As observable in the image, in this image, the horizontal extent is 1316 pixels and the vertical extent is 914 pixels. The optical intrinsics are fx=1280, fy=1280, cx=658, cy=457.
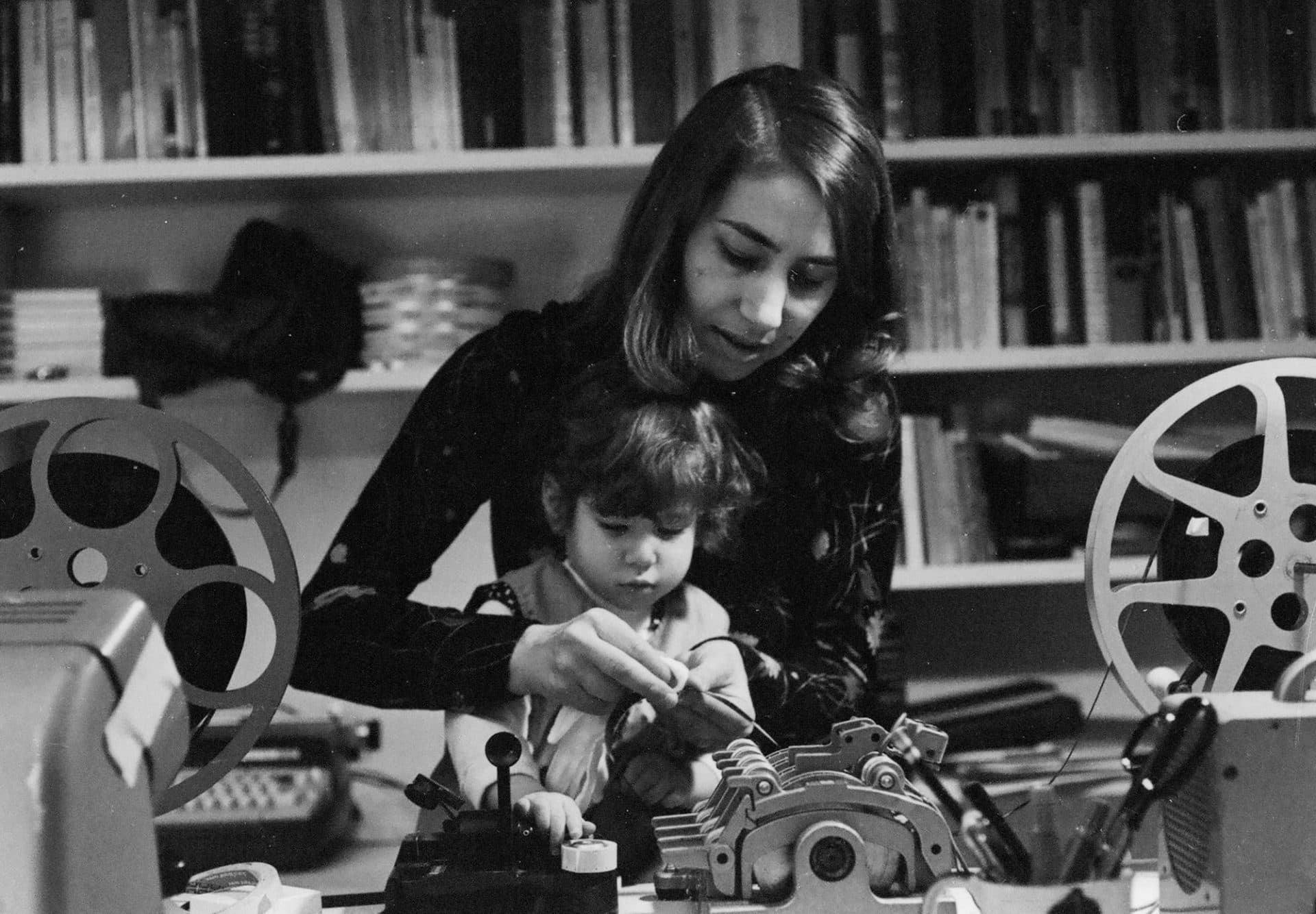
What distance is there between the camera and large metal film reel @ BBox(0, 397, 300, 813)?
3.26 feet

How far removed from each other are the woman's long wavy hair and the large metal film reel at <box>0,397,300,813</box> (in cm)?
45

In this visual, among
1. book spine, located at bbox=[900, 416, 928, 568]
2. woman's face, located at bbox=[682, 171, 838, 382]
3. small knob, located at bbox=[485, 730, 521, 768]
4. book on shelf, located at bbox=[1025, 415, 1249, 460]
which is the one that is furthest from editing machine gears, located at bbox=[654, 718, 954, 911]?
book spine, located at bbox=[900, 416, 928, 568]

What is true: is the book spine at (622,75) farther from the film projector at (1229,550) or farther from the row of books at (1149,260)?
the film projector at (1229,550)

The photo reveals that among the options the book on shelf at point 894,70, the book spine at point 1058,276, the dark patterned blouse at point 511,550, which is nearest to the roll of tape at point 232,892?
the dark patterned blouse at point 511,550

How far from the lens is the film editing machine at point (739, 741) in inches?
27.9

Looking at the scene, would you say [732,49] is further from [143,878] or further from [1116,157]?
[143,878]

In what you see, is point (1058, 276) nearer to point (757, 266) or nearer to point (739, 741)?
point (757, 266)

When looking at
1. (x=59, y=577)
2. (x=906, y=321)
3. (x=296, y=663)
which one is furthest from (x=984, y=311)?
(x=59, y=577)

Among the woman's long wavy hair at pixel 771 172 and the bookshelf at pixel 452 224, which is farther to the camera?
the bookshelf at pixel 452 224

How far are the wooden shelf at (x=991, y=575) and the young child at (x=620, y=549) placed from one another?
39cm

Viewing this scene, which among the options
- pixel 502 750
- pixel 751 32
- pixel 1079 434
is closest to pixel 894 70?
pixel 751 32

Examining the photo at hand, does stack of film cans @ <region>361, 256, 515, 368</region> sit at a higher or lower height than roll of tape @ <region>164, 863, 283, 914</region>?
higher

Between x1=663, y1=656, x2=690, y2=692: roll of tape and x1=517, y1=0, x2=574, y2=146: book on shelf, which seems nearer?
x1=663, y1=656, x2=690, y2=692: roll of tape

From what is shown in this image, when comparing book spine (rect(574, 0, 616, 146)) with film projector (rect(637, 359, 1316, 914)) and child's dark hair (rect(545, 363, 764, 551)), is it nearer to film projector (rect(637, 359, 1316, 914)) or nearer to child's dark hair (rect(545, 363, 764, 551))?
child's dark hair (rect(545, 363, 764, 551))
